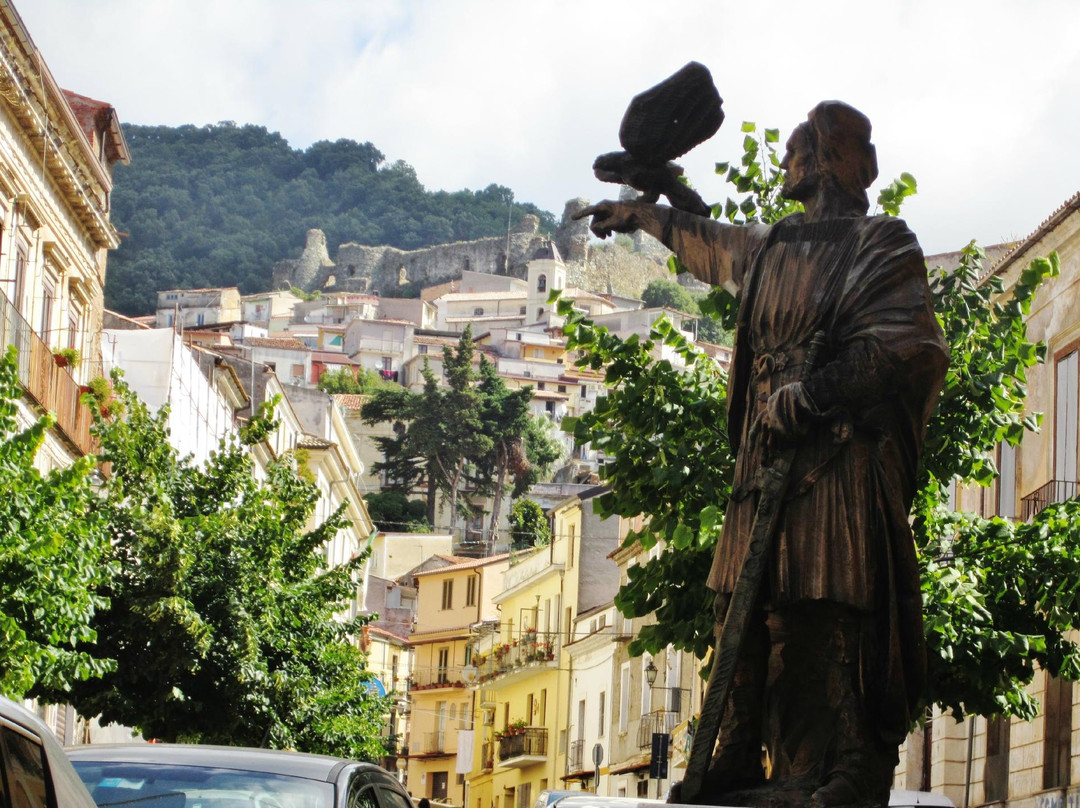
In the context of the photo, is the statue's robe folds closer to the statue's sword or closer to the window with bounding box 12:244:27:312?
the statue's sword

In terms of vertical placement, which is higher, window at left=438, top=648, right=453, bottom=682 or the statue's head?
the statue's head

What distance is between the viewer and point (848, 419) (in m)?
5.92

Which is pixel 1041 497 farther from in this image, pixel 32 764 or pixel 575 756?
pixel 575 756

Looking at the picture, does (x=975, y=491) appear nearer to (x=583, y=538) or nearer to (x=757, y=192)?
(x=757, y=192)

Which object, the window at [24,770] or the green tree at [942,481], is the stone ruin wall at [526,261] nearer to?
the green tree at [942,481]

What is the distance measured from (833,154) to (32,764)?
138 inches

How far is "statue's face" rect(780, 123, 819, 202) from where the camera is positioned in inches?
253

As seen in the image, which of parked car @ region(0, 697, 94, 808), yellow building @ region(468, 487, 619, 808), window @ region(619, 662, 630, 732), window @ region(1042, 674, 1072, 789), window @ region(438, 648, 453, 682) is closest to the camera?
parked car @ region(0, 697, 94, 808)

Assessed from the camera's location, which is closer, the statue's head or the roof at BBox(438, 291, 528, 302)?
the statue's head

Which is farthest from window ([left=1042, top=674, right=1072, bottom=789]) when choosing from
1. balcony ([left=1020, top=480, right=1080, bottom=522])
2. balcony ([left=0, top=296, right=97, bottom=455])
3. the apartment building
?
balcony ([left=0, top=296, right=97, bottom=455])

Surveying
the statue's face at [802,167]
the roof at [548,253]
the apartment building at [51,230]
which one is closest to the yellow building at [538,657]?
the apartment building at [51,230]

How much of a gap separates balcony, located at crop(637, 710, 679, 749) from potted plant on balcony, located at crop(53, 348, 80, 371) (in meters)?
18.3

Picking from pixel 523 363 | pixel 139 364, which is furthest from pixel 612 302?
pixel 139 364

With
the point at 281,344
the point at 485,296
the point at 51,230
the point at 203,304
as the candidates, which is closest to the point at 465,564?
the point at 51,230
